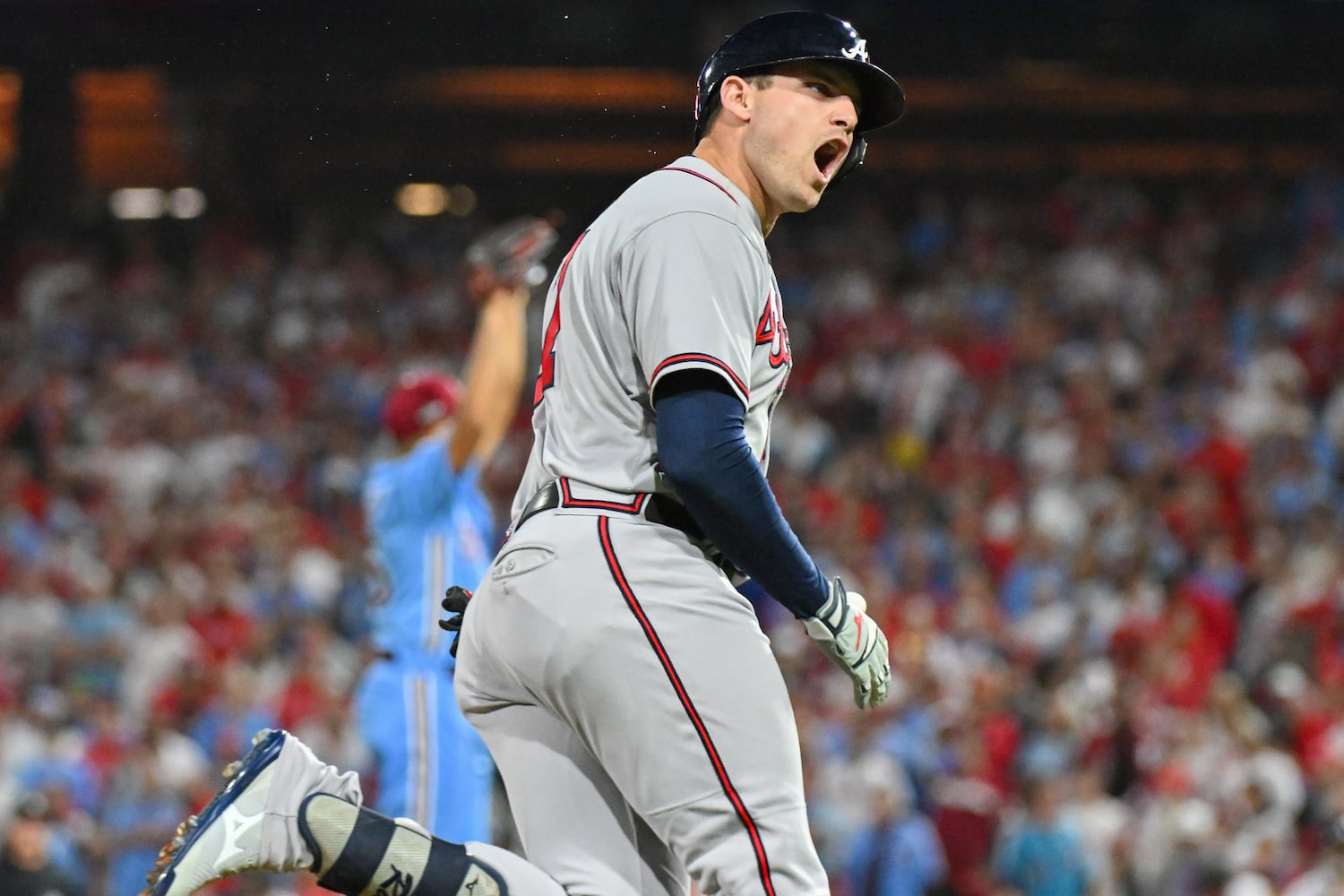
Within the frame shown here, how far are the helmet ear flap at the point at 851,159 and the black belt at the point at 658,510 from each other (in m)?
0.68

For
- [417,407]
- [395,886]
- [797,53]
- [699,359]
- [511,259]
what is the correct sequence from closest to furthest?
[699,359]
[395,886]
[797,53]
[511,259]
[417,407]

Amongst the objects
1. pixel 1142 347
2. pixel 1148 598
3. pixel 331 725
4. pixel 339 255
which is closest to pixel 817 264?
pixel 1142 347

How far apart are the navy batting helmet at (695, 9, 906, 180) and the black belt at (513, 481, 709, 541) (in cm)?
70

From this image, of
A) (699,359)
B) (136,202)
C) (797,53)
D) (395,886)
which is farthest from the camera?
(136,202)

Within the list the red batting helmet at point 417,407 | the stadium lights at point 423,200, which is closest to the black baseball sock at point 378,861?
the red batting helmet at point 417,407

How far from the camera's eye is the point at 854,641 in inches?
107

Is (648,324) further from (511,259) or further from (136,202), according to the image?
(136,202)

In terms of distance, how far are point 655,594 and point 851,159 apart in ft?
2.97

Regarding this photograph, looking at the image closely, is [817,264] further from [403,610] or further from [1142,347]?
[403,610]

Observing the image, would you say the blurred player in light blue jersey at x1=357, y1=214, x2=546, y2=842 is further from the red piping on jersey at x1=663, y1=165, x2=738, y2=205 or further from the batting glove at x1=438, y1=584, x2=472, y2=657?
the red piping on jersey at x1=663, y1=165, x2=738, y2=205

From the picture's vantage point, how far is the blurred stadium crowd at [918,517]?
7965 mm

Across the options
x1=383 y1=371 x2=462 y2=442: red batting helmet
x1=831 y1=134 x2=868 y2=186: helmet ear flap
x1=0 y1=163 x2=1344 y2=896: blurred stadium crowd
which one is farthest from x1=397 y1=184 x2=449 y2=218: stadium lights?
x1=831 y1=134 x2=868 y2=186: helmet ear flap

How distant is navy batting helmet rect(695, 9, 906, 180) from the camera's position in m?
2.78

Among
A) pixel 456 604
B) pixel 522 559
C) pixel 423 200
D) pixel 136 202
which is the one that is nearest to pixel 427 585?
pixel 456 604
